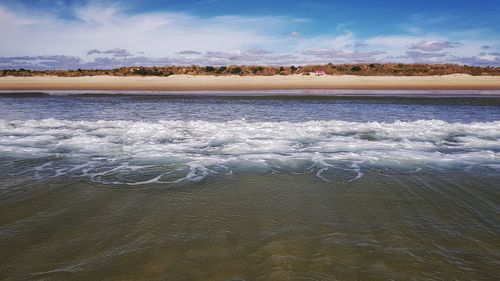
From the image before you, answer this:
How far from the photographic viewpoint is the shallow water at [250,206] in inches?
140

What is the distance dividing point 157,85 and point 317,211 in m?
32.3

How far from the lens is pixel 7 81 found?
41.1 metres

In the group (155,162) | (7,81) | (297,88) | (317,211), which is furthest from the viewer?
(7,81)

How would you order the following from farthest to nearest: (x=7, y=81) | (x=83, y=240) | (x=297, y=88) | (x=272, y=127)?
(x=7, y=81), (x=297, y=88), (x=272, y=127), (x=83, y=240)

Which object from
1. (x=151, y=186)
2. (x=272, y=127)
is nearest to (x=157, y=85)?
(x=272, y=127)

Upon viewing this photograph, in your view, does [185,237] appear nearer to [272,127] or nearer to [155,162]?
Answer: [155,162]

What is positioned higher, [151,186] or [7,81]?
[7,81]

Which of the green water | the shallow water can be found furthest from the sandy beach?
the green water

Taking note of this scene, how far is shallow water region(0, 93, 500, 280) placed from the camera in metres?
3.56

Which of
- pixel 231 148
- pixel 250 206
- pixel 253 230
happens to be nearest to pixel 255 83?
pixel 231 148

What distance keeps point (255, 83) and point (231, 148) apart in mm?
26811

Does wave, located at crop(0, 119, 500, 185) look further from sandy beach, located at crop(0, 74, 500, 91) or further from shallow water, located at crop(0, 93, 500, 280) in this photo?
sandy beach, located at crop(0, 74, 500, 91)

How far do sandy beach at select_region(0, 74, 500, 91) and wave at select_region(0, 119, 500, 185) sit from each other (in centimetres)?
1932

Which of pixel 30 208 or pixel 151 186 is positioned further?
pixel 151 186
